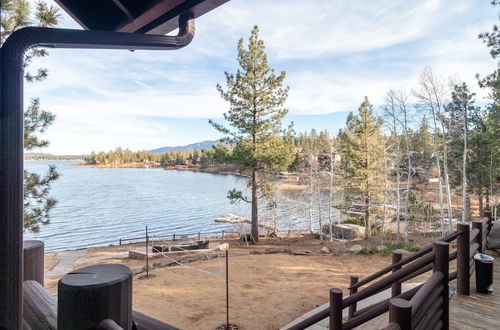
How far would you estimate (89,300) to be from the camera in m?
0.76

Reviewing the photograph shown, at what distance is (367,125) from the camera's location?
16562 mm

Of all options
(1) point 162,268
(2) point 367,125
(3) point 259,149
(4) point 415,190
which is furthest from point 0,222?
(4) point 415,190

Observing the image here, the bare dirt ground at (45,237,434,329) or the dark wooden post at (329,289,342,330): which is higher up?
the dark wooden post at (329,289,342,330)

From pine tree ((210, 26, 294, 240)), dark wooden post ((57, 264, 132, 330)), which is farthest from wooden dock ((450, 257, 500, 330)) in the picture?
pine tree ((210, 26, 294, 240))

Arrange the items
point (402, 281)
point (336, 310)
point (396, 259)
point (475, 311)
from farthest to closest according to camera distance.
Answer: point (396, 259) → point (475, 311) → point (402, 281) → point (336, 310)

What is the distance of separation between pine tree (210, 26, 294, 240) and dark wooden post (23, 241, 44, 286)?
13105mm

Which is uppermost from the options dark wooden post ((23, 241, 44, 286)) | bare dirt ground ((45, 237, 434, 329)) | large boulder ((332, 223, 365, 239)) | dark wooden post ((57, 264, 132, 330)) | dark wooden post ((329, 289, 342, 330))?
dark wooden post ((57, 264, 132, 330))

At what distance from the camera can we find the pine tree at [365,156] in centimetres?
1653

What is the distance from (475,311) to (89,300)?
4.24m

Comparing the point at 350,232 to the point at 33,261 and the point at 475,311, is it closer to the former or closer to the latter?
the point at 475,311

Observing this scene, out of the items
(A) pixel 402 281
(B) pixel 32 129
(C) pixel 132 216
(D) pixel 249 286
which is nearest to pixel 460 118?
(D) pixel 249 286

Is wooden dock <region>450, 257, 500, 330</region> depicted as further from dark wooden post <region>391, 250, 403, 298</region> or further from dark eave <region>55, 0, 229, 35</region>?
dark eave <region>55, 0, 229, 35</region>

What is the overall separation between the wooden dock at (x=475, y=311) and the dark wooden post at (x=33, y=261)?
12.8 feet

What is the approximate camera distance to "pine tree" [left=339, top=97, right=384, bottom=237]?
54.2ft
